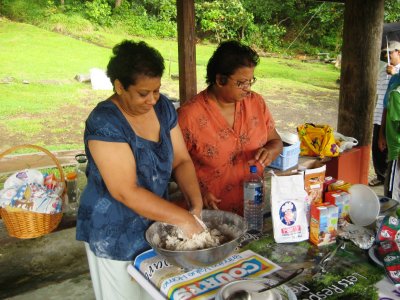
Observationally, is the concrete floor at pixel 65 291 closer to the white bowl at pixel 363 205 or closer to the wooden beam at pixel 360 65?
the white bowl at pixel 363 205

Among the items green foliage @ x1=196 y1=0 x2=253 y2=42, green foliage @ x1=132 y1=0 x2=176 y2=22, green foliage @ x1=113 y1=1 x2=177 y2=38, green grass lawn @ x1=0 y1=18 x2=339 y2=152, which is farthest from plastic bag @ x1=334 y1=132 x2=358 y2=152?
green foliage @ x1=132 y1=0 x2=176 y2=22

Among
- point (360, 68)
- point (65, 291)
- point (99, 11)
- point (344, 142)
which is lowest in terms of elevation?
point (65, 291)

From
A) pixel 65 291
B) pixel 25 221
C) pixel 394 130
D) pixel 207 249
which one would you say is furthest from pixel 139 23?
pixel 207 249

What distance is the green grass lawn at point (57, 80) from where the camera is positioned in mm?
8367

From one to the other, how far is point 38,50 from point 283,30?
9847mm

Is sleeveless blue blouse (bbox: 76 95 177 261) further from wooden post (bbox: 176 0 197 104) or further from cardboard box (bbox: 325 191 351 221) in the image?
wooden post (bbox: 176 0 197 104)

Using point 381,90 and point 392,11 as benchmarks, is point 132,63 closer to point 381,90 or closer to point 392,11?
point 381,90

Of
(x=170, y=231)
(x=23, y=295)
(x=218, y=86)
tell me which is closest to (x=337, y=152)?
(x=218, y=86)

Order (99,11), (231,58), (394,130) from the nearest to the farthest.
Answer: (231,58)
(394,130)
(99,11)

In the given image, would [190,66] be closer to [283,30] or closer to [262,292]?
[262,292]

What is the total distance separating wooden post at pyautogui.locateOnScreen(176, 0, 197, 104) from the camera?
9.80 feet

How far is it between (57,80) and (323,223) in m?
Result: 10.3

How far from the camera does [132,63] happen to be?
1453mm

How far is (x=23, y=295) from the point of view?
2.98 meters
